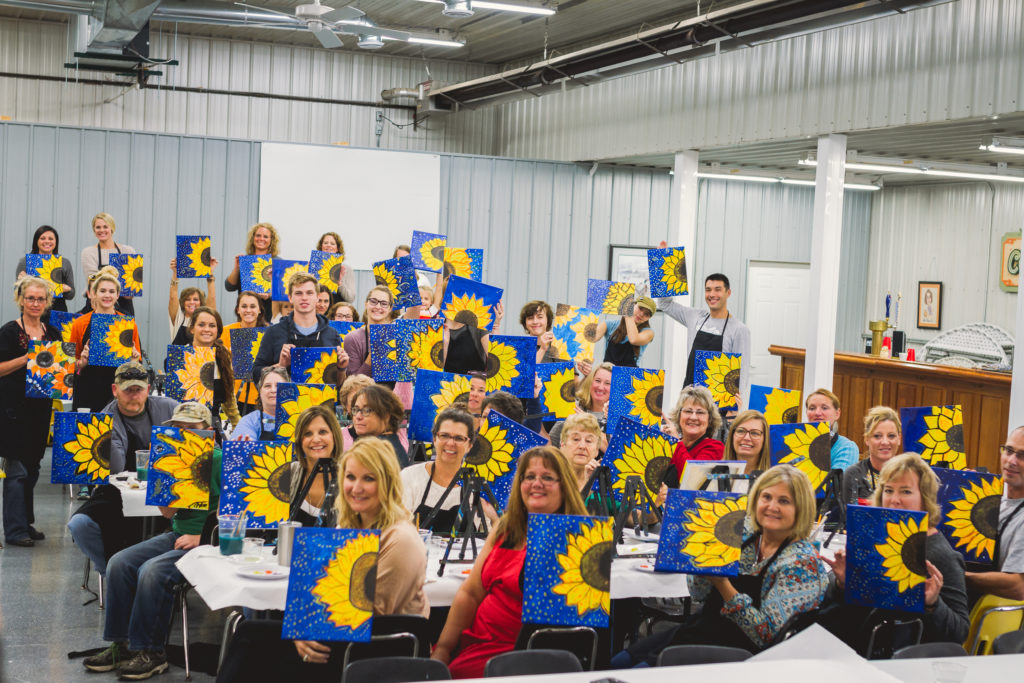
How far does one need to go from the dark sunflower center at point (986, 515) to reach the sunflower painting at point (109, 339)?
533 centimetres

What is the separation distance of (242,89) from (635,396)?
1053 cm

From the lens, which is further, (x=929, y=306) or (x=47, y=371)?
(x=929, y=306)

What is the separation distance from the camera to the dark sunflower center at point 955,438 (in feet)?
18.5

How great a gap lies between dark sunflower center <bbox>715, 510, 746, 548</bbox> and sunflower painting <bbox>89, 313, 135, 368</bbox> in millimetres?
4703

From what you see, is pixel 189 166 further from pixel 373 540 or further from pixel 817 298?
pixel 373 540

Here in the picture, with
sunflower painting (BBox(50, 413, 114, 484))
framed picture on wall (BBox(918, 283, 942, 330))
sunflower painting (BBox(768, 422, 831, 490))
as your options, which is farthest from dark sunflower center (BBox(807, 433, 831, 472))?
framed picture on wall (BBox(918, 283, 942, 330))

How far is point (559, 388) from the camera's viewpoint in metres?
6.99

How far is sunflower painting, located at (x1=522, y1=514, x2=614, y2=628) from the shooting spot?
351 centimetres

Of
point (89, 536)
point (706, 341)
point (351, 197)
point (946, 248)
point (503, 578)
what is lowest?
point (89, 536)

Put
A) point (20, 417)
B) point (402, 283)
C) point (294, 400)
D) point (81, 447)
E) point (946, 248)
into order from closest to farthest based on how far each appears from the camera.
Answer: point (81, 447) → point (294, 400) → point (20, 417) → point (402, 283) → point (946, 248)

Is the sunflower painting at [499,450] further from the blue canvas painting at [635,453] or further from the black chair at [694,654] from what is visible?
the black chair at [694,654]

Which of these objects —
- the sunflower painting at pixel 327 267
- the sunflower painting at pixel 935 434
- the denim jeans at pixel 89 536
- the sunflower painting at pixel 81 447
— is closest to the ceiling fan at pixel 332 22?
the sunflower painting at pixel 327 267

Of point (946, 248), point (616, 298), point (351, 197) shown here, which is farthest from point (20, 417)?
point (946, 248)

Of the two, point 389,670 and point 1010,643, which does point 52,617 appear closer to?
point 389,670
